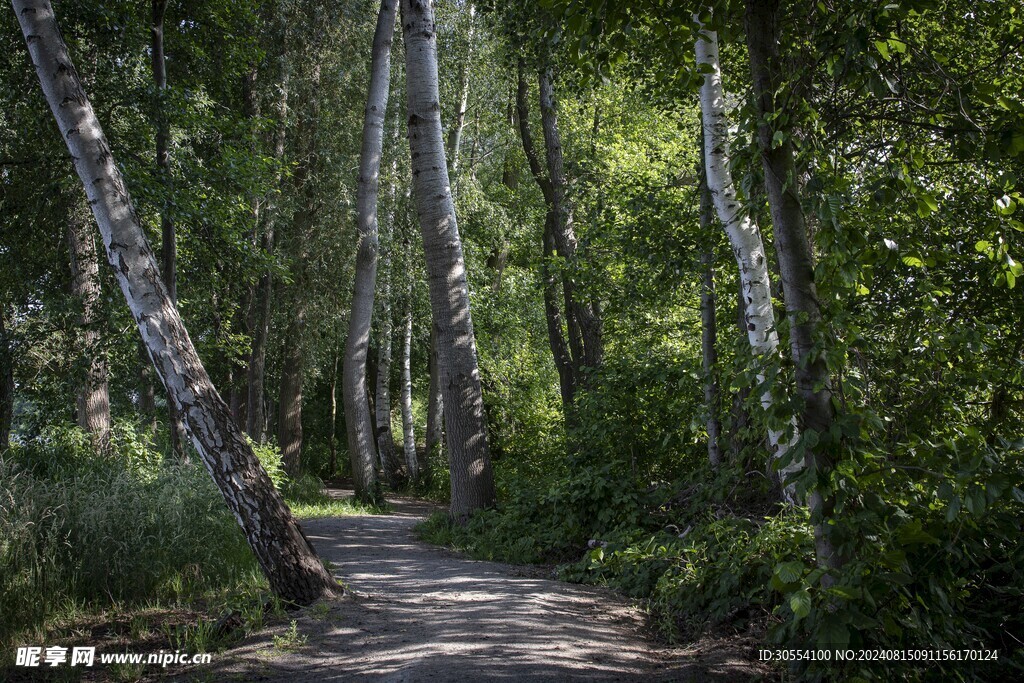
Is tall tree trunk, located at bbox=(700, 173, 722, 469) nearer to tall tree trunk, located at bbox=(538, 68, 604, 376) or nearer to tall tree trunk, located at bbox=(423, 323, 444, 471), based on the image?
tall tree trunk, located at bbox=(538, 68, 604, 376)

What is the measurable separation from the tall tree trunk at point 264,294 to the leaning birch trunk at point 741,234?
11.9 metres

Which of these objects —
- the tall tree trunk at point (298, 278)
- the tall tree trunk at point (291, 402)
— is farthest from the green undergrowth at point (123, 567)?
the tall tree trunk at point (291, 402)

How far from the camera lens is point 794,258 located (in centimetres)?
324

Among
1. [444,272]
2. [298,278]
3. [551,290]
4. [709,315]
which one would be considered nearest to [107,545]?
[444,272]

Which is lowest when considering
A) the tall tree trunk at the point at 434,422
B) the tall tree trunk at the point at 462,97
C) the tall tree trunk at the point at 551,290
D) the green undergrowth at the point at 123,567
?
the green undergrowth at the point at 123,567

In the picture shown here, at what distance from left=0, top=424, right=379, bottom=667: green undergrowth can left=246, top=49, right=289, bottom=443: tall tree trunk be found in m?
9.55

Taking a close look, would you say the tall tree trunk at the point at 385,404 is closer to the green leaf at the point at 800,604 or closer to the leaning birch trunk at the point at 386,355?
the leaning birch trunk at the point at 386,355

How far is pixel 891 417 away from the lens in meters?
3.83

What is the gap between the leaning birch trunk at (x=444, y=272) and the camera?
1020 centimetres

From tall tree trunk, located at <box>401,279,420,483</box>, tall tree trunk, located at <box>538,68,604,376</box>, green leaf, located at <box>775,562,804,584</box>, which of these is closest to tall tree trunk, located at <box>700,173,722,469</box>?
tall tree trunk, located at <box>538,68,604,376</box>

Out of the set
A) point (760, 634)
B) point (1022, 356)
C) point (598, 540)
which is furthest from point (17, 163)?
point (1022, 356)

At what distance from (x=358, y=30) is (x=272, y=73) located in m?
2.45

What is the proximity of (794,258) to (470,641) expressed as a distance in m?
3.35

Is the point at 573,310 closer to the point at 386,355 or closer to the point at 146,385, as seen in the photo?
the point at 386,355
